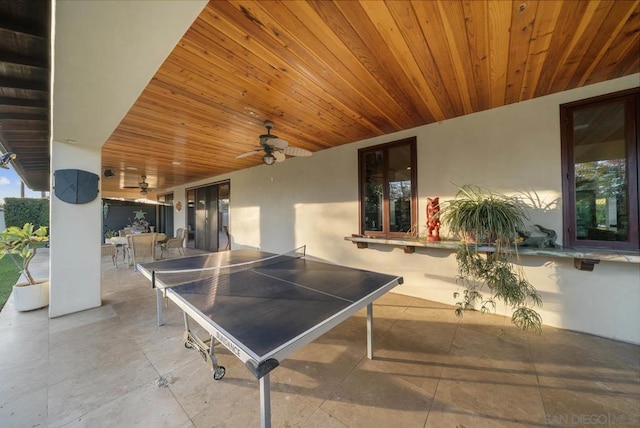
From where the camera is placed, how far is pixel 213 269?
2.54 meters

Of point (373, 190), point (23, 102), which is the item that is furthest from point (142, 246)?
point (373, 190)

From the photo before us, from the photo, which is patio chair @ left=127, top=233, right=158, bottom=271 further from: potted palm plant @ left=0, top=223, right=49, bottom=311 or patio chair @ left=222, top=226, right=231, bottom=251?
patio chair @ left=222, top=226, right=231, bottom=251

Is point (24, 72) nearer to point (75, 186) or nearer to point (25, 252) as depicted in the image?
point (75, 186)

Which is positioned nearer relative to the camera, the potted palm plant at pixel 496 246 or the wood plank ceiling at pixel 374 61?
the wood plank ceiling at pixel 374 61

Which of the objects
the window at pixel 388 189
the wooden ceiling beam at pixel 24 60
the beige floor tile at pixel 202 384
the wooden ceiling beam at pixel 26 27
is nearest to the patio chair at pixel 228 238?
the window at pixel 388 189

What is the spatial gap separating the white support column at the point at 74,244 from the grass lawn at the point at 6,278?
110 centimetres

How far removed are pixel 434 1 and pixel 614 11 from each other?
1296 millimetres

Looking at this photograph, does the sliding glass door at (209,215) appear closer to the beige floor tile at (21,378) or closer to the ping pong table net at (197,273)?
the ping pong table net at (197,273)

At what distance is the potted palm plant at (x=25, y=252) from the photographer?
2953mm

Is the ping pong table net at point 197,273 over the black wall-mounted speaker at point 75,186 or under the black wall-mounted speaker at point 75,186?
under

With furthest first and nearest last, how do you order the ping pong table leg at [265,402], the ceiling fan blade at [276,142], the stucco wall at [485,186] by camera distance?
the ceiling fan blade at [276,142] < the stucco wall at [485,186] < the ping pong table leg at [265,402]

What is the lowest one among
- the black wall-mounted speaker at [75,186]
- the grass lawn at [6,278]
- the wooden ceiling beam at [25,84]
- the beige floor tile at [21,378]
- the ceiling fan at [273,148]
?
the beige floor tile at [21,378]

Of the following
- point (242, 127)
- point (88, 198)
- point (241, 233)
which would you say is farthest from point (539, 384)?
point (241, 233)

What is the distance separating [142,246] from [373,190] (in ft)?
16.2
